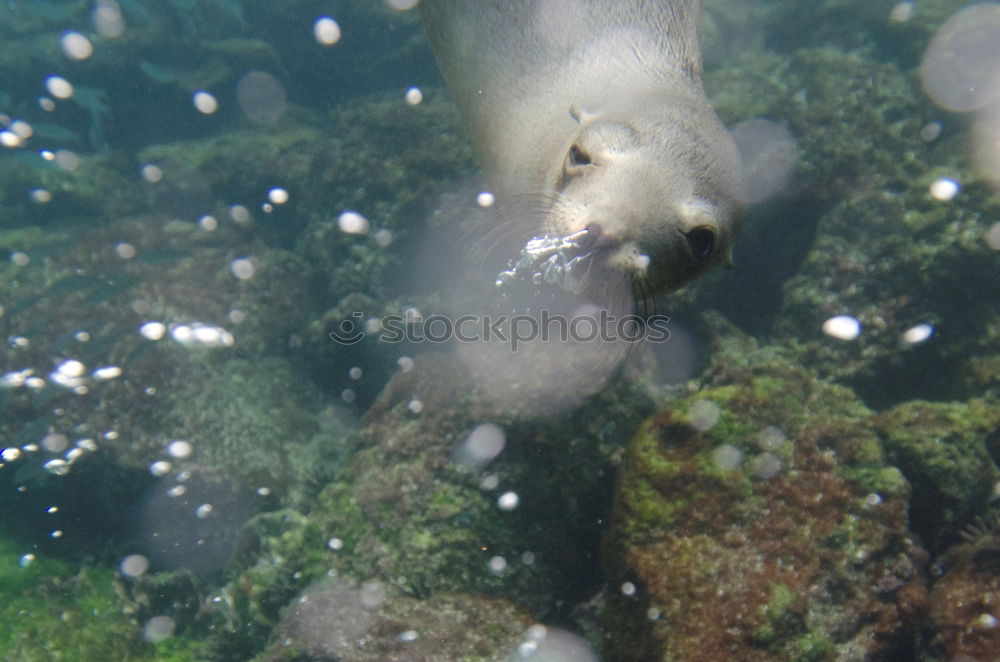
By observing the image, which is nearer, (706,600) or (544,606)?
(706,600)

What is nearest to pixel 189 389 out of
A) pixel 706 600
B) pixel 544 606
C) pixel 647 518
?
pixel 544 606

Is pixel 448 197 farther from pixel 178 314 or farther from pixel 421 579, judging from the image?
pixel 421 579

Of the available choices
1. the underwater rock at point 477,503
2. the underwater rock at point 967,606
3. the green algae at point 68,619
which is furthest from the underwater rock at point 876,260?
the green algae at point 68,619

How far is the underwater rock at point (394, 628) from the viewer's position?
3.65 metres

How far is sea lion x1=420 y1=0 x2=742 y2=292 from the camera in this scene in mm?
2027

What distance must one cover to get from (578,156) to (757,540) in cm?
246

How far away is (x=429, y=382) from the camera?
4934 mm

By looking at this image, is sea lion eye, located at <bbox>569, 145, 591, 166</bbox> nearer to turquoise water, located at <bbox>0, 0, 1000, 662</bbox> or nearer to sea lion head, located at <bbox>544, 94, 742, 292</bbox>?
sea lion head, located at <bbox>544, 94, 742, 292</bbox>

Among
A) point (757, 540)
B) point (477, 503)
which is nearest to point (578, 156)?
point (757, 540)

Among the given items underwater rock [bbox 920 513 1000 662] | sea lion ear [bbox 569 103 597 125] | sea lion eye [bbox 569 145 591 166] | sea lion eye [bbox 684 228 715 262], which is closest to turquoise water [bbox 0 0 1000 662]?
underwater rock [bbox 920 513 1000 662]

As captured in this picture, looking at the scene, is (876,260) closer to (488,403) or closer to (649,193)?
(488,403)

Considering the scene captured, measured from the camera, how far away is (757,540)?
3.28 meters

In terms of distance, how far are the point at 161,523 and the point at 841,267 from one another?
8008 mm

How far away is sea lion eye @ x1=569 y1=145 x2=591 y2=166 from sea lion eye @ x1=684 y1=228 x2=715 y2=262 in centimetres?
49
